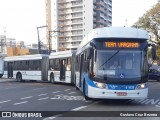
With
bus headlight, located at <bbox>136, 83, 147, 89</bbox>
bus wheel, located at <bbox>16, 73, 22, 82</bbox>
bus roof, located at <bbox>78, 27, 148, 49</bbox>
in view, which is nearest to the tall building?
bus wheel, located at <bbox>16, 73, 22, 82</bbox>

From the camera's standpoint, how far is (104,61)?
14062 mm

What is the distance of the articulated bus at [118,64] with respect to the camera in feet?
45.0

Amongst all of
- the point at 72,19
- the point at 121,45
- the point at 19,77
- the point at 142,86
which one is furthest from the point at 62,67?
the point at 72,19

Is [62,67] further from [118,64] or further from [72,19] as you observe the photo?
[72,19]

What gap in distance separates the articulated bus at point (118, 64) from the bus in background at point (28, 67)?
18905 millimetres

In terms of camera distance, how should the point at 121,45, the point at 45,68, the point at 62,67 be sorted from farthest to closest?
the point at 45,68 < the point at 62,67 < the point at 121,45

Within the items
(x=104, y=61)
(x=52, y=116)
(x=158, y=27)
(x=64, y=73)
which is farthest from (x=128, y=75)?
(x=158, y=27)

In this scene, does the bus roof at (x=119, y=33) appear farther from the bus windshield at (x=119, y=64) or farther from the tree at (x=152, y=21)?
the tree at (x=152, y=21)

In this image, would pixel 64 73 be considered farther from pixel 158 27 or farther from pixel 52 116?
pixel 158 27

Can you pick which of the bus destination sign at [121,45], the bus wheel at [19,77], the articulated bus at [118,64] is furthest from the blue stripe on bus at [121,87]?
the bus wheel at [19,77]

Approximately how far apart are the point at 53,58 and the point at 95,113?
1959cm

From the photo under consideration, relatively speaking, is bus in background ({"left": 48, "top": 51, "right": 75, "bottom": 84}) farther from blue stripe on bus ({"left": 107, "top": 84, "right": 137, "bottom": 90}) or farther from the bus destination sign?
blue stripe on bus ({"left": 107, "top": 84, "right": 137, "bottom": 90})

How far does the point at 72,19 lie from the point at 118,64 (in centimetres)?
11360

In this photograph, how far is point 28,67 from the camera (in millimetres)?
35000
